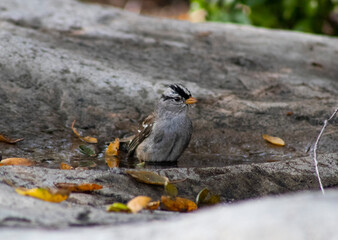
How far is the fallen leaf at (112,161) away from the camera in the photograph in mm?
5019

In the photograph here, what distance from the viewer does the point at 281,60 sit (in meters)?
7.58

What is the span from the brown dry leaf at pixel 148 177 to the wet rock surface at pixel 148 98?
0.06 metres

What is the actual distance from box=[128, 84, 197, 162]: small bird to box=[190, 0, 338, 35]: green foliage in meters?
3.99

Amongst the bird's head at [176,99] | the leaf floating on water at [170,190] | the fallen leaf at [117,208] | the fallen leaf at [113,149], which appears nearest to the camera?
the fallen leaf at [117,208]

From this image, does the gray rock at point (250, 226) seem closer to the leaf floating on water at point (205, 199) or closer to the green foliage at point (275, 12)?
the leaf floating on water at point (205, 199)

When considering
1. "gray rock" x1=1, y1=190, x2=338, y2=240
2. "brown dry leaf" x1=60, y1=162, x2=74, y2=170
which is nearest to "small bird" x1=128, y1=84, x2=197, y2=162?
"brown dry leaf" x1=60, y1=162, x2=74, y2=170

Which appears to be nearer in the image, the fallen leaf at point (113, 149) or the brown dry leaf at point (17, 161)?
the brown dry leaf at point (17, 161)

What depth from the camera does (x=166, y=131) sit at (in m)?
5.35

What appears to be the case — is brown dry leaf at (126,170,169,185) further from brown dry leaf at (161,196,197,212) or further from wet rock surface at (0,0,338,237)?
brown dry leaf at (161,196,197,212)

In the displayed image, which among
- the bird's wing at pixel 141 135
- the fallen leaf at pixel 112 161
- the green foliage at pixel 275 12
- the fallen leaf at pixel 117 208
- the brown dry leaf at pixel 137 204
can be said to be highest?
the green foliage at pixel 275 12

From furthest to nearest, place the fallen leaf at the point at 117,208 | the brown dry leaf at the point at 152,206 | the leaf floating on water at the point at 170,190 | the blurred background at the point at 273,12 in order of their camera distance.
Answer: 1. the blurred background at the point at 273,12
2. the leaf floating on water at the point at 170,190
3. the brown dry leaf at the point at 152,206
4. the fallen leaf at the point at 117,208

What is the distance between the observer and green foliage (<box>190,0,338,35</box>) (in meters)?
9.24

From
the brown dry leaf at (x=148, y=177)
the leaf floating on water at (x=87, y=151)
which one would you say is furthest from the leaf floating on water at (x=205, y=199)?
the leaf floating on water at (x=87, y=151)

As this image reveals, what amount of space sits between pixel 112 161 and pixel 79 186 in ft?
5.01
